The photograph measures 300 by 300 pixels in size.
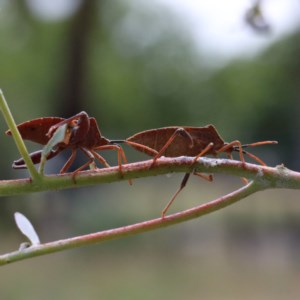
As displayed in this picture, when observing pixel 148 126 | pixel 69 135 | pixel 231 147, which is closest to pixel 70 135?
pixel 69 135

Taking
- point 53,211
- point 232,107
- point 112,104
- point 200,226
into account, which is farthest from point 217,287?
point 112,104

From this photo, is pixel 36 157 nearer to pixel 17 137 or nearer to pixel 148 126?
pixel 17 137

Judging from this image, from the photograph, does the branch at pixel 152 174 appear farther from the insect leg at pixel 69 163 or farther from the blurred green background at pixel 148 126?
the blurred green background at pixel 148 126

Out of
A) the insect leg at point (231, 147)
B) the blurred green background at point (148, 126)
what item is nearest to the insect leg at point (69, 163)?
the insect leg at point (231, 147)

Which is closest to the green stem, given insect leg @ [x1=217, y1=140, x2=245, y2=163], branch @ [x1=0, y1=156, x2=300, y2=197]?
branch @ [x1=0, y1=156, x2=300, y2=197]

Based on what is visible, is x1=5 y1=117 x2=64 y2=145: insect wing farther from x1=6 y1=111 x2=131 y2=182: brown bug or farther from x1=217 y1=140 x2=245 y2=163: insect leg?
x1=217 y1=140 x2=245 y2=163: insect leg

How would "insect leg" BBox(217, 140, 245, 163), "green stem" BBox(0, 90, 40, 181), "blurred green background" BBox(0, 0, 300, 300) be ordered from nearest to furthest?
"green stem" BBox(0, 90, 40, 181)
"insect leg" BBox(217, 140, 245, 163)
"blurred green background" BBox(0, 0, 300, 300)

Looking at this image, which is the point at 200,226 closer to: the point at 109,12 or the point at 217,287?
the point at 217,287
